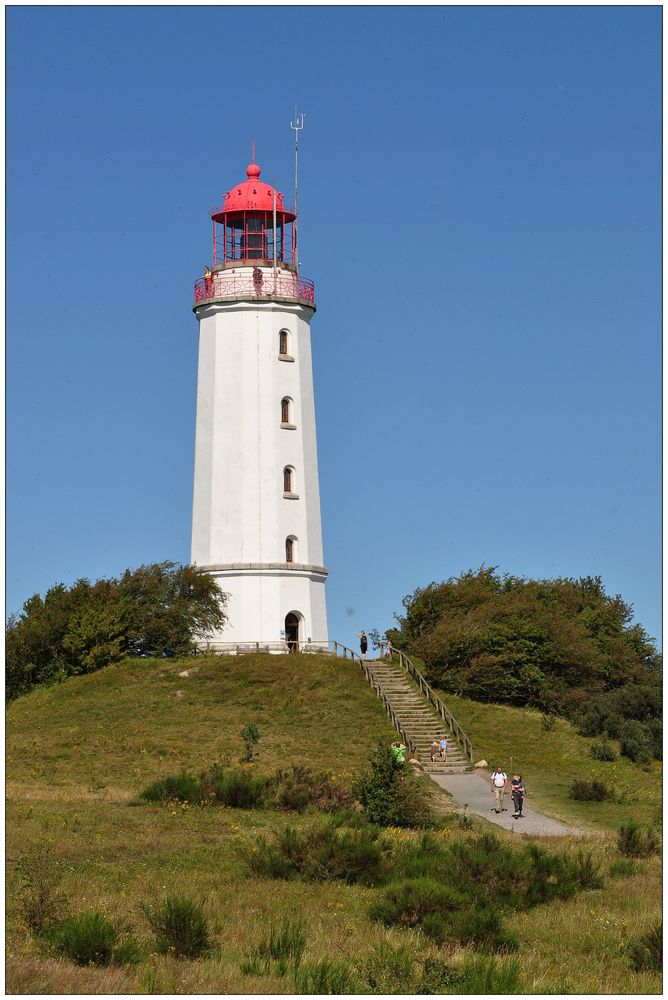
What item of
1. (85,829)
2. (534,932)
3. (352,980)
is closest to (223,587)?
(85,829)

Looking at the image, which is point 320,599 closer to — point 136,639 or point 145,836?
point 136,639

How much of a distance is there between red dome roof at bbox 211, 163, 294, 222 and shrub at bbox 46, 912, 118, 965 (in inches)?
1508

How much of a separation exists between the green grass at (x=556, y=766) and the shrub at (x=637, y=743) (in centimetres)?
28

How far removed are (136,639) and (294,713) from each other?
8827 millimetres

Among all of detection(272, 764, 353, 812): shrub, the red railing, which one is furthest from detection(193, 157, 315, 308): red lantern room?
detection(272, 764, 353, 812): shrub

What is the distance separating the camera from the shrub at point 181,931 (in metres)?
18.5

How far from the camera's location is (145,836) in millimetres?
26641

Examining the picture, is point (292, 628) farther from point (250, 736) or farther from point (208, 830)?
point (208, 830)

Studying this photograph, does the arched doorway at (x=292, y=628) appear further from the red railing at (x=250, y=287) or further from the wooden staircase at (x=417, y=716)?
the red railing at (x=250, y=287)

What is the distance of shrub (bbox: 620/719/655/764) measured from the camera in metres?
42.4

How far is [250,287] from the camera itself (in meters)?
52.6

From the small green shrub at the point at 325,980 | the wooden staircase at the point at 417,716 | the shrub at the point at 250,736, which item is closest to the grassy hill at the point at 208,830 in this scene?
the small green shrub at the point at 325,980

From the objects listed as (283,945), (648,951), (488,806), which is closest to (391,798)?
(488,806)

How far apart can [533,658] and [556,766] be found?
6.99 meters
